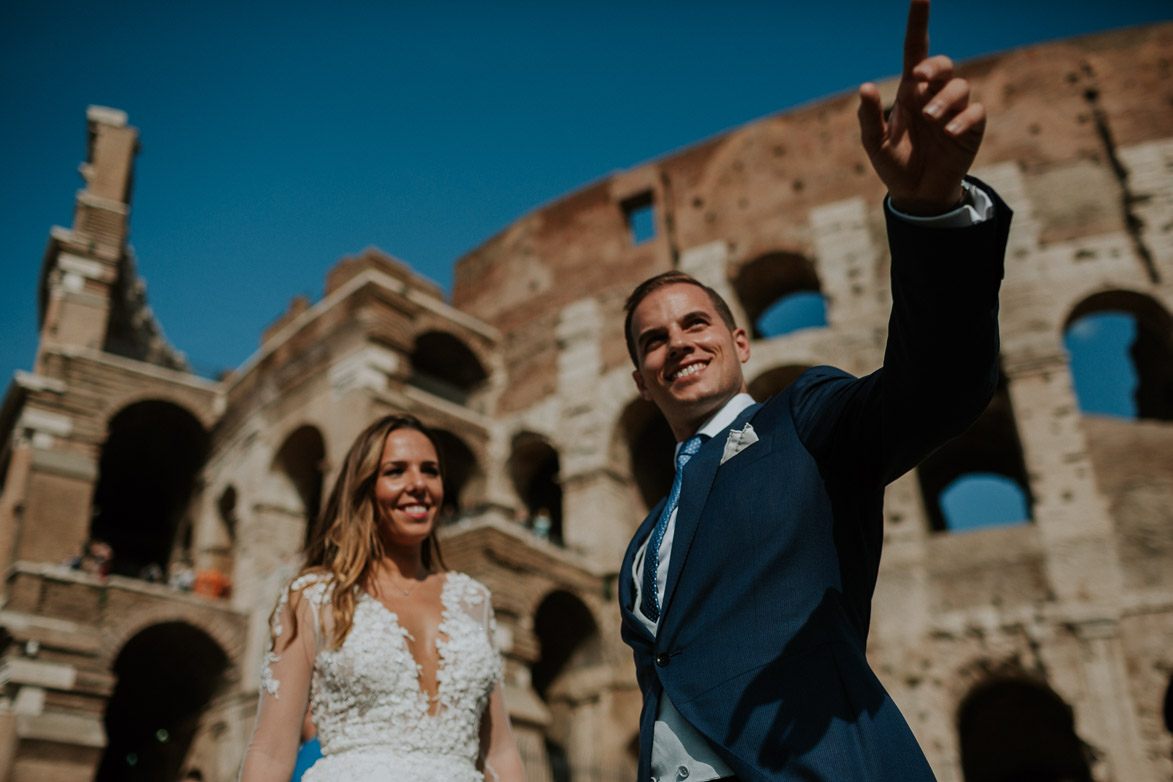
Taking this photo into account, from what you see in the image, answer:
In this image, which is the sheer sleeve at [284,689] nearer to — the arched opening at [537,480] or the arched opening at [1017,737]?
the arched opening at [537,480]

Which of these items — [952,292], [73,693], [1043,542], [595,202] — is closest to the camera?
[952,292]

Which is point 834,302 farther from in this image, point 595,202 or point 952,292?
point 952,292

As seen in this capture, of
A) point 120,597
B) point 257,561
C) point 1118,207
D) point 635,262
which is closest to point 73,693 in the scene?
point 120,597

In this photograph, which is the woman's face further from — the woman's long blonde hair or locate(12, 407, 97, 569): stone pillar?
locate(12, 407, 97, 569): stone pillar

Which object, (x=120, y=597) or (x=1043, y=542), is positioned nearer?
(x=1043, y=542)

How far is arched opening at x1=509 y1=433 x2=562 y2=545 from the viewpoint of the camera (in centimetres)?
1506

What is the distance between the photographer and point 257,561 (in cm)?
1444

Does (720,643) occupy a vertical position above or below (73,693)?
below

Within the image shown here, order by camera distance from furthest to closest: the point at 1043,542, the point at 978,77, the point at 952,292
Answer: the point at 978,77, the point at 1043,542, the point at 952,292

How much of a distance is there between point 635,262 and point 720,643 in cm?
1409

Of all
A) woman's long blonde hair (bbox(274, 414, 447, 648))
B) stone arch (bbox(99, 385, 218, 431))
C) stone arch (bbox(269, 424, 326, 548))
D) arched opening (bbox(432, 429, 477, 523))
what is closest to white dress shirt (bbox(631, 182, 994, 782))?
woman's long blonde hair (bbox(274, 414, 447, 648))

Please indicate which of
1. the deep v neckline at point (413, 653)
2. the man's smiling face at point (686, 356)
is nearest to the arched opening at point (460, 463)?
the deep v neckline at point (413, 653)

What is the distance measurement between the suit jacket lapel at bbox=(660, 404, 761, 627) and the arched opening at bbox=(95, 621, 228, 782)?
13.3m

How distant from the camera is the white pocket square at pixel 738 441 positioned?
5.82 feet
